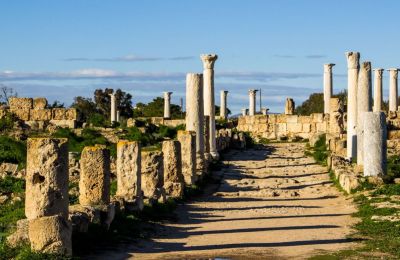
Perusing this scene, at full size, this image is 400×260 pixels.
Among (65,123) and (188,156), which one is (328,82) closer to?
(65,123)

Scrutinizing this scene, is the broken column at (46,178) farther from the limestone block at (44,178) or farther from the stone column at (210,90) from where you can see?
the stone column at (210,90)

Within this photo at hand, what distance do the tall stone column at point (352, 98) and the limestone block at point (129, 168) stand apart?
540 inches

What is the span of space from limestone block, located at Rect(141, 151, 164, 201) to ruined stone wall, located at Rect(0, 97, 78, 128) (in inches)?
856

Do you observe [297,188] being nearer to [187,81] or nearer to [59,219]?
[187,81]

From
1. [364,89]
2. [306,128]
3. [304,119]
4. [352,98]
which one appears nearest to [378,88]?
[304,119]

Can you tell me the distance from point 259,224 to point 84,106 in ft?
225

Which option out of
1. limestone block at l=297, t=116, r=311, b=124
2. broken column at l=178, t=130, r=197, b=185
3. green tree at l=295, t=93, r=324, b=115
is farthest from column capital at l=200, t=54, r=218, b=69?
green tree at l=295, t=93, r=324, b=115

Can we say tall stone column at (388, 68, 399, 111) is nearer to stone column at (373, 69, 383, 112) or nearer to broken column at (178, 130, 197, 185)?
stone column at (373, 69, 383, 112)

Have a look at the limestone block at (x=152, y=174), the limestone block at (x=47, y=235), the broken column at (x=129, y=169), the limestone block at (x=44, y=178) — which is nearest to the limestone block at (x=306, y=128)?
the limestone block at (x=152, y=174)

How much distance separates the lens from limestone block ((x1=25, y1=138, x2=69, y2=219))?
571 inches

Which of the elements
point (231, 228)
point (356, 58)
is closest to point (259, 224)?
point (231, 228)

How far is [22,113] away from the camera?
43.9 m

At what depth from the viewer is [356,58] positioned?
3250 centimetres

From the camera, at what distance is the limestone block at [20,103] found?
4400 centimetres
